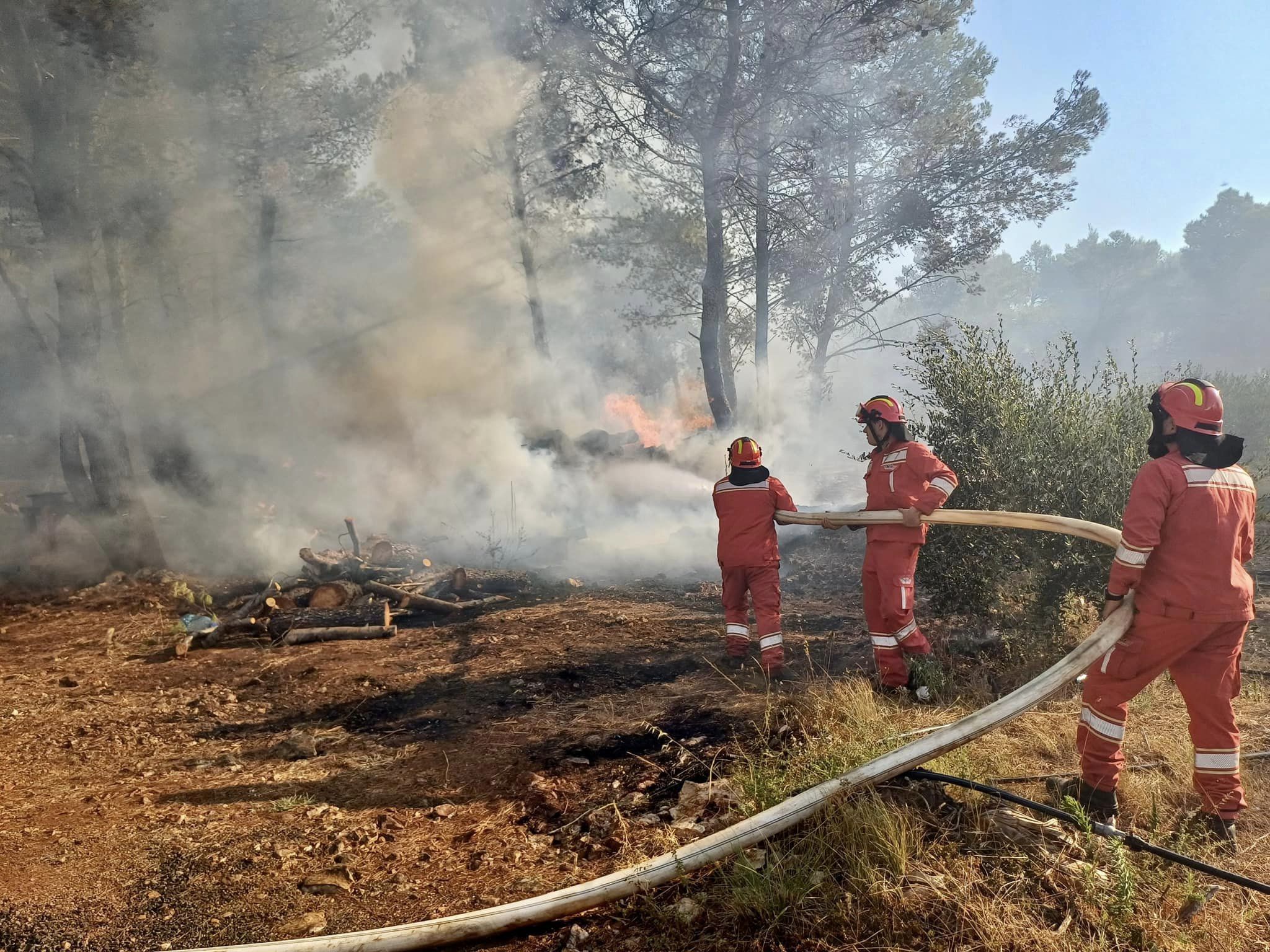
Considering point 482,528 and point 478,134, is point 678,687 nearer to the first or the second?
point 482,528

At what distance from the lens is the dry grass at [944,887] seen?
90.9 inches

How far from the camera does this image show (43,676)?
5875 mm

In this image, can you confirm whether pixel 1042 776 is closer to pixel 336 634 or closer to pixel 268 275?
pixel 336 634

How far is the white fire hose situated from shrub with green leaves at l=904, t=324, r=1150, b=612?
2078mm

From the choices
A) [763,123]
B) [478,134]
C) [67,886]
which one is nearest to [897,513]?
[67,886]

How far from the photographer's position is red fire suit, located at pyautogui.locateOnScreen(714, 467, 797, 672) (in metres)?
5.42

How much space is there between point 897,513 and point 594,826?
9.41 feet

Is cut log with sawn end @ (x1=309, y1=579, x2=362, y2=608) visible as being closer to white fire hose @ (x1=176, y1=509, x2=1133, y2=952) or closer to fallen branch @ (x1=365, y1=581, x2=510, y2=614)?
fallen branch @ (x1=365, y1=581, x2=510, y2=614)

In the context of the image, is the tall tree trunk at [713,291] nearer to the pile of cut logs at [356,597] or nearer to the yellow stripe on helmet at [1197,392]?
the pile of cut logs at [356,597]

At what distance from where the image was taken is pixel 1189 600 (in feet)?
9.94

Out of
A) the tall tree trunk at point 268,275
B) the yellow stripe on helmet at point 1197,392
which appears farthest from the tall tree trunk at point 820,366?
the yellow stripe on helmet at point 1197,392

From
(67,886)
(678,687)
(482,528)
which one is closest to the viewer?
(67,886)

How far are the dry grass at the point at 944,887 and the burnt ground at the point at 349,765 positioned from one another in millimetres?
486

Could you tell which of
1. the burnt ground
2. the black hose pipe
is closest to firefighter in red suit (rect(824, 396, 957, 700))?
the burnt ground
